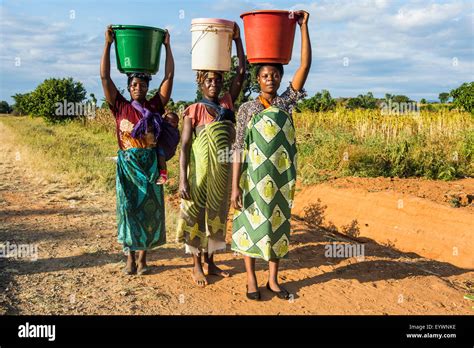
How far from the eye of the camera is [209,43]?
12.0ft

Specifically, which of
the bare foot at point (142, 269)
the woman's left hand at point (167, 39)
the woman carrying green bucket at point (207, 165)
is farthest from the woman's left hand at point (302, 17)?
the bare foot at point (142, 269)

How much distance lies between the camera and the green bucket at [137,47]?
363cm

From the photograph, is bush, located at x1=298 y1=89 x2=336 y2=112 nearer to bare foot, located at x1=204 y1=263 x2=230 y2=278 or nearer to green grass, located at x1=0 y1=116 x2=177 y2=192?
green grass, located at x1=0 y1=116 x2=177 y2=192

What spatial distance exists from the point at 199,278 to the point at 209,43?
6.06 ft

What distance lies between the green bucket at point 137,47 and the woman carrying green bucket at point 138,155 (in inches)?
3.1

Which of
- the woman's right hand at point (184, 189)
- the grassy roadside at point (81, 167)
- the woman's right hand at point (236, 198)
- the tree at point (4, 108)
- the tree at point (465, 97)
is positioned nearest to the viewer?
the woman's right hand at point (236, 198)

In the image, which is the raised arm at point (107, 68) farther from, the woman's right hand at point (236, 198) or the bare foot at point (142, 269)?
the bare foot at point (142, 269)

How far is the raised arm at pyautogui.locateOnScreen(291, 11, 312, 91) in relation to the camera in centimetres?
341

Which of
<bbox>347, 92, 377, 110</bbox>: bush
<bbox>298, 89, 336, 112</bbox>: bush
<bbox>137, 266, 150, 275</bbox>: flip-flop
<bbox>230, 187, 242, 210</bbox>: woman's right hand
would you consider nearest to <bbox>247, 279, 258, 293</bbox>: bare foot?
<bbox>230, 187, 242, 210</bbox>: woman's right hand

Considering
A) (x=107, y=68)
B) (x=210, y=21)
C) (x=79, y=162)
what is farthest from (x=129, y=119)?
(x=79, y=162)

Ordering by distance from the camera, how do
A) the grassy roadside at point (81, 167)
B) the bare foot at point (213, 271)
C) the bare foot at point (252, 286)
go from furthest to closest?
the grassy roadside at point (81, 167)
the bare foot at point (213, 271)
the bare foot at point (252, 286)

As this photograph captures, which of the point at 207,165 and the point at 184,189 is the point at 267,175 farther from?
the point at 184,189
